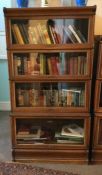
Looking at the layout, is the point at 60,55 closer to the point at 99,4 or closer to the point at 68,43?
the point at 68,43

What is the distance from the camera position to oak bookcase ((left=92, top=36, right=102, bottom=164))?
210 cm

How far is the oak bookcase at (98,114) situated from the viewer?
2.10 m

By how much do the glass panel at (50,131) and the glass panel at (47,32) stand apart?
2.44 ft

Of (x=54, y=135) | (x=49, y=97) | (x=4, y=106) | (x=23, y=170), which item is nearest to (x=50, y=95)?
(x=49, y=97)

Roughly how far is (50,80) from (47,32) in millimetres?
409

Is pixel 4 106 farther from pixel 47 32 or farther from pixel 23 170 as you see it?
pixel 47 32

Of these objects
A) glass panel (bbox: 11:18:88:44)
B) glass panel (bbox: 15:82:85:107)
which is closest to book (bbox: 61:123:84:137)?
glass panel (bbox: 15:82:85:107)

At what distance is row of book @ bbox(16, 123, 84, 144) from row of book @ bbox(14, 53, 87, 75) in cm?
57

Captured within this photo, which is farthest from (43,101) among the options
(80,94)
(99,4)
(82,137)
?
(99,4)

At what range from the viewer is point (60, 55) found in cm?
213

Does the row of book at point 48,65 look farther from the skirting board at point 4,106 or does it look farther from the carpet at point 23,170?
the skirting board at point 4,106

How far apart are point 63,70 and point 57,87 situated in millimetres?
182

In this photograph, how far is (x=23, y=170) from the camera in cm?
210

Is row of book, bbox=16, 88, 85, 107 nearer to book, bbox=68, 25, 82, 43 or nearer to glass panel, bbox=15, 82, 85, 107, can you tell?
glass panel, bbox=15, 82, 85, 107
